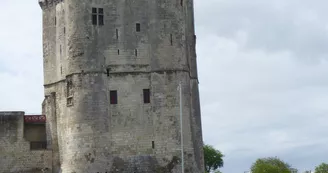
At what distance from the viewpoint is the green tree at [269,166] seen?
223ft

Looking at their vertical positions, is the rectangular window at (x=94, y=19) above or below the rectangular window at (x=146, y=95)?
above

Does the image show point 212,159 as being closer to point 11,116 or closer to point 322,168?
point 322,168

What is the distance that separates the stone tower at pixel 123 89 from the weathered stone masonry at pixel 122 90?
58 mm

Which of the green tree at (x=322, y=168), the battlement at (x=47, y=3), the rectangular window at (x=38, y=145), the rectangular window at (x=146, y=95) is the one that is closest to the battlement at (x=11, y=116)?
the rectangular window at (x=38, y=145)

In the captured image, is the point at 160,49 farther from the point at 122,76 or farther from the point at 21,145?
the point at 21,145

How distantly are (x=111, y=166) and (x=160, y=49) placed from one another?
24.9 feet

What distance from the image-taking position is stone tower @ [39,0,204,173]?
44812mm

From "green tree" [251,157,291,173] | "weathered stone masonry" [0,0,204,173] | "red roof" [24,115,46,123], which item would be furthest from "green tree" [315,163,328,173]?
"red roof" [24,115,46,123]

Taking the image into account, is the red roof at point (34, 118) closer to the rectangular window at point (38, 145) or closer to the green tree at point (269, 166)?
the rectangular window at point (38, 145)

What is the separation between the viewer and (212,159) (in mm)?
78562

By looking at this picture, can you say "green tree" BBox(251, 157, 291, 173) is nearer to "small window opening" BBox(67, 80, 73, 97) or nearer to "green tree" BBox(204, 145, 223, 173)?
"green tree" BBox(204, 145, 223, 173)

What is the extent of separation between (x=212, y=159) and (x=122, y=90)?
113 feet

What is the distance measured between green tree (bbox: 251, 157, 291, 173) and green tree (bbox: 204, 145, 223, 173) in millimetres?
6374

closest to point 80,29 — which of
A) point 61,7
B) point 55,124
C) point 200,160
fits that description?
point 61,7
